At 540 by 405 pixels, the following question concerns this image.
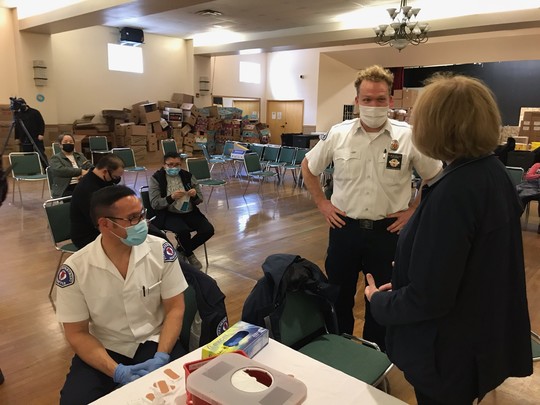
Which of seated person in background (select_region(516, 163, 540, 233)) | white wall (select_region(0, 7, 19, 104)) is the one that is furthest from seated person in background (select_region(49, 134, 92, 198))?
seated person in background (select_region(516, 163, 540, 233))

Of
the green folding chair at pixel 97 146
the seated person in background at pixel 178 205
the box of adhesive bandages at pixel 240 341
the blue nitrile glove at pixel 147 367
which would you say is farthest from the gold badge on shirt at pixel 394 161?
the green folding chair at pixel 97 146

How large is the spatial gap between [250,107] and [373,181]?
1450cm

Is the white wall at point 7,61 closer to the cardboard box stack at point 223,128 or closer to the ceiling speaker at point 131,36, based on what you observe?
the ceiling speaker at point 131,36

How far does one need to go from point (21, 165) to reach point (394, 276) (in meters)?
6.56

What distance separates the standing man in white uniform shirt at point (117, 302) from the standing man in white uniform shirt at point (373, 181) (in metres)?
0.88

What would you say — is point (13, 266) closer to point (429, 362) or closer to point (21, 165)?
point (21, 165)

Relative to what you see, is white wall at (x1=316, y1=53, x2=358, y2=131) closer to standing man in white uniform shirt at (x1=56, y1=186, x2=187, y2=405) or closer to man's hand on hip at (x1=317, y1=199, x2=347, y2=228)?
man's hand on hip at (x1=317, y1=199, x2=347, y2=228)

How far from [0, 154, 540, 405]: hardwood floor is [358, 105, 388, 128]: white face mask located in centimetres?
145

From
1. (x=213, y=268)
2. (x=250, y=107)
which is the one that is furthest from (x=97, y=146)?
(x=250, y=107)

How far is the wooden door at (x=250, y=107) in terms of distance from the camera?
1578 centimetres

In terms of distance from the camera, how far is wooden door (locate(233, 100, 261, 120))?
1578cm

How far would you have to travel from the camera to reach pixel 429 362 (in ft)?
3.80

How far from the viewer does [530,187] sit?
19.0ft

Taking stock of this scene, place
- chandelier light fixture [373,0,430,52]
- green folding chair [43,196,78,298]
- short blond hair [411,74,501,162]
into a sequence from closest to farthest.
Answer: short blond hair [411,74,501,162] → green folding chair [43,196,78,298] → chandelier light fixture [373,0,430,52]
